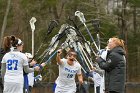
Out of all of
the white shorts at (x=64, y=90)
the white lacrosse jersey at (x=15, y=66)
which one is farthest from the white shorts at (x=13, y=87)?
the white shorts at (x=64, y=90)

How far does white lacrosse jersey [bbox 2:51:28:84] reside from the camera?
897 cm

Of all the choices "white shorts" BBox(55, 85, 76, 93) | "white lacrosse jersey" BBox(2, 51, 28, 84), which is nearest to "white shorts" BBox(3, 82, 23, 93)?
"white lacrosse jersey" BBox(2, 51, 28, 84)

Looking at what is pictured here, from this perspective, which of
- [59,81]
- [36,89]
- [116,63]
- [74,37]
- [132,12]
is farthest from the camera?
[132,12]

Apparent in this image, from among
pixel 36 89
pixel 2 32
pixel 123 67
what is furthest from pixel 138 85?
pixel 2 32

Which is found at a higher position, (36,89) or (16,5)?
(16,5)

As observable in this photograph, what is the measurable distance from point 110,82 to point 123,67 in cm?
38

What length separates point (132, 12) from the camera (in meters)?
30.6

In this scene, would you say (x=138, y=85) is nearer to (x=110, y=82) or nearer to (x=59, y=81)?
(x=59, y=81)

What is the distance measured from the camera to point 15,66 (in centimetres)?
898

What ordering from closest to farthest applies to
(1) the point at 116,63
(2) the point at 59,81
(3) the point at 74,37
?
(1) the point at 116,63, (2) the point at 59,81, (3) the point at 74,37

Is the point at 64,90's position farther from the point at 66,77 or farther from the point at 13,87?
the point at 13,87

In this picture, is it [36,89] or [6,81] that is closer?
[6,81]

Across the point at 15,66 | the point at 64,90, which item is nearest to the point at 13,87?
the point at 15,66

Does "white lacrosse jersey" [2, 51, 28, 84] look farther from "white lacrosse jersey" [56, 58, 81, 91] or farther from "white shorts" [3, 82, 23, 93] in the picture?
"white lacrosse jersey" [56, 58, 81, 91]
